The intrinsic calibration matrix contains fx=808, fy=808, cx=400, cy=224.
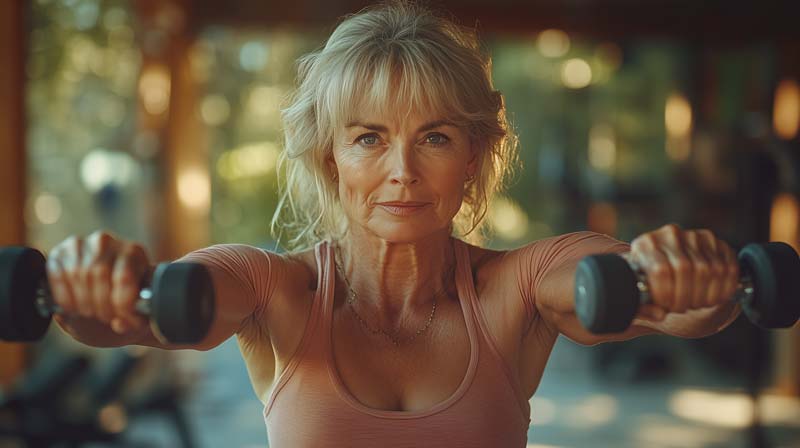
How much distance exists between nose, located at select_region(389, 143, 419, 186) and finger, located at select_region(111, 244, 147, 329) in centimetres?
45

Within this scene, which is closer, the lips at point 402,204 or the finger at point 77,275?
the finger at point 77,275

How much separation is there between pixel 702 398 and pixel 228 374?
10.8 feet

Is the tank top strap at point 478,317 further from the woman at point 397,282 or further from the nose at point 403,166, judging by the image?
the nose at point 403,166

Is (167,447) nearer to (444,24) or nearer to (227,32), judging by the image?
(227,32)

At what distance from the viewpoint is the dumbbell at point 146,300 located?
925 mm

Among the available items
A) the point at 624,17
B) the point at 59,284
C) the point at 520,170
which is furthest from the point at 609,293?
the point at 624,17

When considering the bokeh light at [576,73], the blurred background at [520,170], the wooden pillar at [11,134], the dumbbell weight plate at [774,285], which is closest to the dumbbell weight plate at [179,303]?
the dumbbell weight plate at [774,285]

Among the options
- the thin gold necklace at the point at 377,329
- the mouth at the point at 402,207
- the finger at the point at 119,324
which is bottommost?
the thin gold necklace at the point at 377,329

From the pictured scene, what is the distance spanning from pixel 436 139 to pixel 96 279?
23.2 inches

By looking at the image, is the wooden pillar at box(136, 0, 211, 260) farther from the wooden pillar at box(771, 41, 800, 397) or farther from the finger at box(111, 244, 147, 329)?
the finger at box(111, 244, 147, 329)

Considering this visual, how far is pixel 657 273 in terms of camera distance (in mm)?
968

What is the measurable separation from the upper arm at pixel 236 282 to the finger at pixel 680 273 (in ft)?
1.98

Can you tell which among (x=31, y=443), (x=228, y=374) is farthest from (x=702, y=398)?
(x=31, y=443)

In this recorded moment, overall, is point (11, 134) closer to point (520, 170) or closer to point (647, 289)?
point (520, 170)
